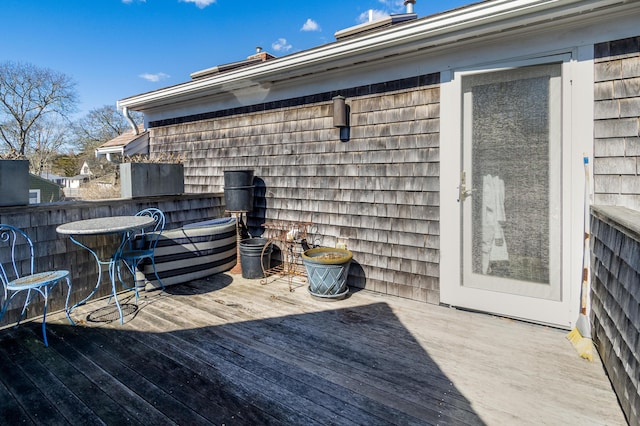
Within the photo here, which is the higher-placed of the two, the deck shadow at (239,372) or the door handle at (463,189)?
the door handle at (463,189)

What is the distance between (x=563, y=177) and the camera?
2615mm

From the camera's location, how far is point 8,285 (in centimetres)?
233

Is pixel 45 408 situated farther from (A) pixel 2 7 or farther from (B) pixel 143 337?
(A) pixel 2 7

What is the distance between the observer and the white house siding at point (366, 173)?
3211 millimetres

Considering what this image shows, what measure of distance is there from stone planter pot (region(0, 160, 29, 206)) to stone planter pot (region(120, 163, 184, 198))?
0.95m

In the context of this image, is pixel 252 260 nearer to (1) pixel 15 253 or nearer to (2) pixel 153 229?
(2) pixel 153 229

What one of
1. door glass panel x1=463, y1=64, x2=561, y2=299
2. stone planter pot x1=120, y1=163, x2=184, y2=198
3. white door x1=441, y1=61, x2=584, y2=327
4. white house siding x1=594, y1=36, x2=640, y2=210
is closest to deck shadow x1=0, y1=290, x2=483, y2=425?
white door x1=441, y1=61, x2=584, y2=327

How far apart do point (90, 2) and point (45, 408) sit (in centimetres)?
1317

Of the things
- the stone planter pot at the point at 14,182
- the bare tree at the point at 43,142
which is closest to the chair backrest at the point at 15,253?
the stone planter pot at the point at 14,182

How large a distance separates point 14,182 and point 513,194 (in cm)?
408

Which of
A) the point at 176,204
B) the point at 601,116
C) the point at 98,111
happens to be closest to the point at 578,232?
the point at 601,116

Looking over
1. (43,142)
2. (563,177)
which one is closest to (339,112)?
(563,177)

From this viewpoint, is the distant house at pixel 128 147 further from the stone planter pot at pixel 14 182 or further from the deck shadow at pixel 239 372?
the deck shadow at pixel 239 372

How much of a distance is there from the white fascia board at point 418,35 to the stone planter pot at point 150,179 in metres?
1.30
